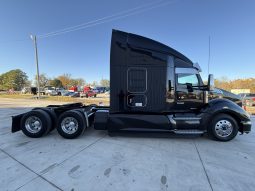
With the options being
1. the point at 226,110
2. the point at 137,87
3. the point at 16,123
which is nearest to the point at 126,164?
the point at 137,87

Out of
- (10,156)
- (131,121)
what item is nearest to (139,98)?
(131,121)

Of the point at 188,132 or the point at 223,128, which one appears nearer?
the point at 188,132

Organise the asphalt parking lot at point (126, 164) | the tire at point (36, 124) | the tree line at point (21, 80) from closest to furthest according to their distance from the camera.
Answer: the asphalt parking lot at point (126, 164), the tire at point (36, 124), the tree line at point (21, 80)

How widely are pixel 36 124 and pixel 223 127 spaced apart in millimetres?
5592

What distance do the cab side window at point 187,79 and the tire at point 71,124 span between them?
3.09 metres

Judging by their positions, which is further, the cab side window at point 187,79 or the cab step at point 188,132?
the cab side window at point 187,79

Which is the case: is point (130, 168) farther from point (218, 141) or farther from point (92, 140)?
point (218, 141)

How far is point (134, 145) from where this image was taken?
4.32 metres

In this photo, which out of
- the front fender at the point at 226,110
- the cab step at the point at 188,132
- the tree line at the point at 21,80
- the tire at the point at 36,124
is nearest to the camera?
the cab step at the point at 188,132

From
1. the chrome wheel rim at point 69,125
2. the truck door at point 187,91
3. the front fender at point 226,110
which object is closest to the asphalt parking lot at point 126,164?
the chrome wheel rim at point 69,125

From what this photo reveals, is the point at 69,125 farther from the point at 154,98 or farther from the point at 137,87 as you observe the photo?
the point at 154,98

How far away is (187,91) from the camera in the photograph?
4844mm

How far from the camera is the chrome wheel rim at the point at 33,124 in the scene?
498 cm

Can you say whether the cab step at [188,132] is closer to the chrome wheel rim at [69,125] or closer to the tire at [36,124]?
the chrome wheel rim at [69,125]
